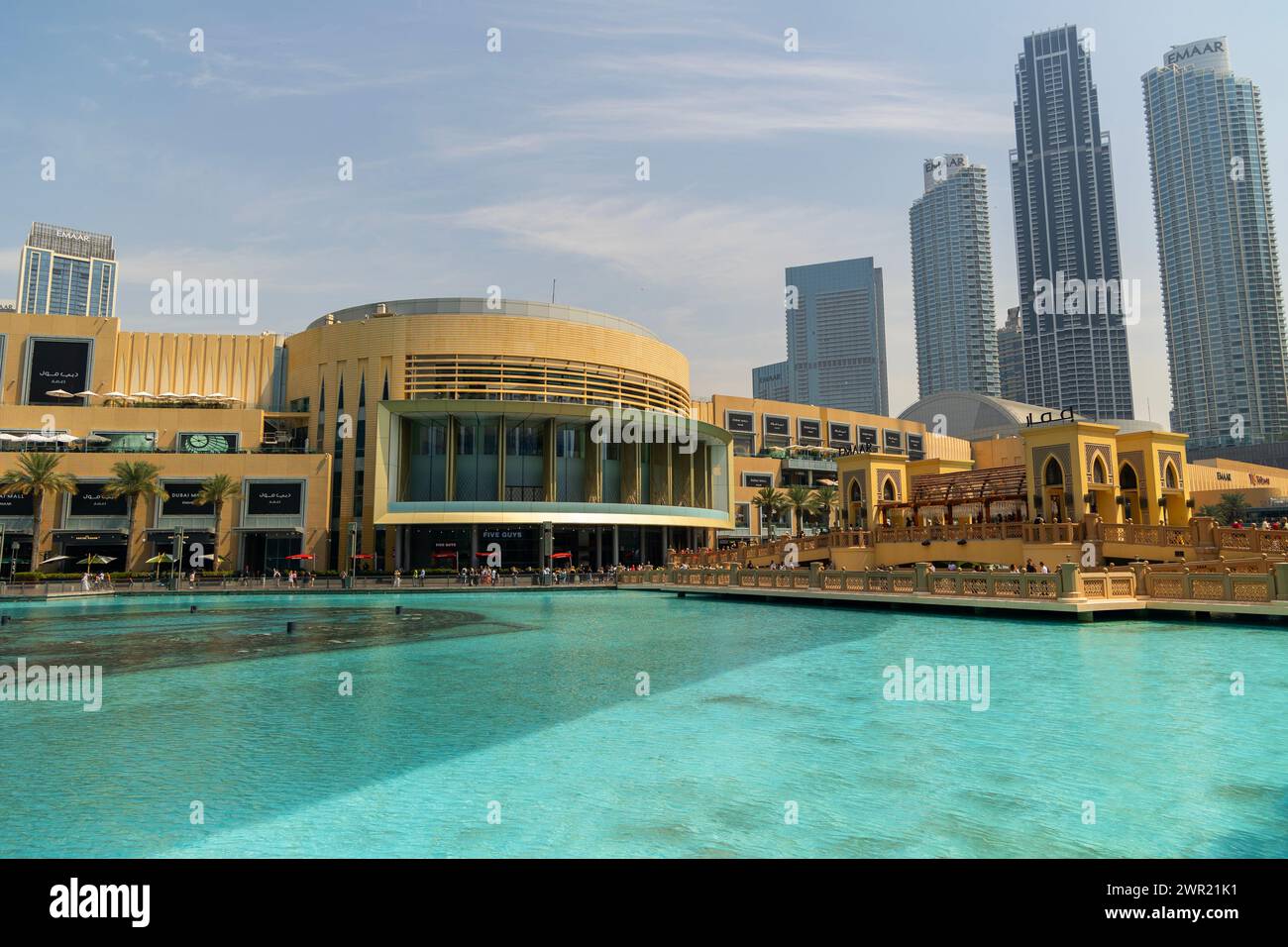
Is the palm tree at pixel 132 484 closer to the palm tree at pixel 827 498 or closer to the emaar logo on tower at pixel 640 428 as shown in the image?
the emaar logo on tower at pixel 640 428

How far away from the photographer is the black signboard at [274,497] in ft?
195

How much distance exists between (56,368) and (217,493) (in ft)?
75.9

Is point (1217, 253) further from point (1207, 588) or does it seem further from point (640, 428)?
point (1207, 588)

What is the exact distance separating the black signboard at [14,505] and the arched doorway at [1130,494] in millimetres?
72210

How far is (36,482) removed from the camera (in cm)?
5297

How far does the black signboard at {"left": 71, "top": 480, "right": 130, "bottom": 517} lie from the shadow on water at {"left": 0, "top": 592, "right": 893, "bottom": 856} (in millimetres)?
29143

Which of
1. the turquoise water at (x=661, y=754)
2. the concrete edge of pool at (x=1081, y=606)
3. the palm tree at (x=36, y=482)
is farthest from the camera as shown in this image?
the palm tree at (x=36, y=482)

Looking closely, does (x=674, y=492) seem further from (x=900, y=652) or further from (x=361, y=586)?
(x=900, y=652)

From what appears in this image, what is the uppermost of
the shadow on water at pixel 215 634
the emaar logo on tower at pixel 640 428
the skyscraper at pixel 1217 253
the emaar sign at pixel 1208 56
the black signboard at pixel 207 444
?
the emaar sign at pixel 1208 56

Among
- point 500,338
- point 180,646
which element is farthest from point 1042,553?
point 500,338

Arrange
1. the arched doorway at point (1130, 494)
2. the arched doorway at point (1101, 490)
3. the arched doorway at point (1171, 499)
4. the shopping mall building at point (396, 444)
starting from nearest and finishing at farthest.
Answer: the arched doorway at point (1101, 490) < the arched doorway at point (1171, 499) < the arched doorway at point (1130, 494) < the shopping mall building at point (396, 444)

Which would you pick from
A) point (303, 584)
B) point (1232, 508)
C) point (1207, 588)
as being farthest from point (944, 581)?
point (1232, 508)

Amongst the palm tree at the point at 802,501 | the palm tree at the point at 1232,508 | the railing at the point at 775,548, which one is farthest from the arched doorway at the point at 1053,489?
the palm tree at the point at 1232,508

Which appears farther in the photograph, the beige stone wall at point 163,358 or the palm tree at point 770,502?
the palm tree at point 770,502
